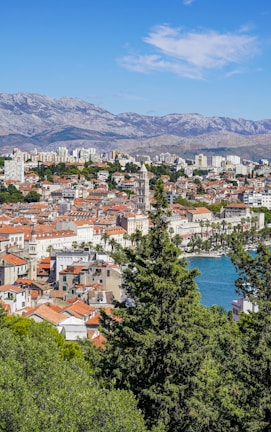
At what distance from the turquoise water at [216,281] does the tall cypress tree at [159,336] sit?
14293 mm

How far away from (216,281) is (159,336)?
22614 mm

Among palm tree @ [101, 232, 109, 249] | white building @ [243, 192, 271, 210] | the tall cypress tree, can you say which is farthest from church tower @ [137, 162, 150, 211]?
the tall cypress tree

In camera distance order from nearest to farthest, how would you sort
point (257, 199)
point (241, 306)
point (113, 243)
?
point (241, 306)
point (113, 243)
point (257, 199)

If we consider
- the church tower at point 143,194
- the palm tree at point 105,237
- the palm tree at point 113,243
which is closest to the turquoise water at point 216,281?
the palm tree at point 113,243

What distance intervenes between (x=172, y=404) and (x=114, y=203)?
41875 mm

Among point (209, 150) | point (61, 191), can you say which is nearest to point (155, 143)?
point (209, 150)

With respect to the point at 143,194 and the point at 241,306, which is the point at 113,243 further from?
the point at 241,306

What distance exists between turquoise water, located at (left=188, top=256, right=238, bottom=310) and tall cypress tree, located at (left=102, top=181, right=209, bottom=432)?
14.3 m

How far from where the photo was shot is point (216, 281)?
28391 mm

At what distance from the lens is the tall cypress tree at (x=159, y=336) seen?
5.90m

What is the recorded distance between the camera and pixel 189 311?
622cm

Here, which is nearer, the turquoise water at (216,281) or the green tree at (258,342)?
the green tree at (258,342)

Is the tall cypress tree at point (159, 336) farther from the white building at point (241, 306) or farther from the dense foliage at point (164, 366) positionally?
the white building at point (241, 306)

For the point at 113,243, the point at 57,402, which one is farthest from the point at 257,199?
the point at 57,402
